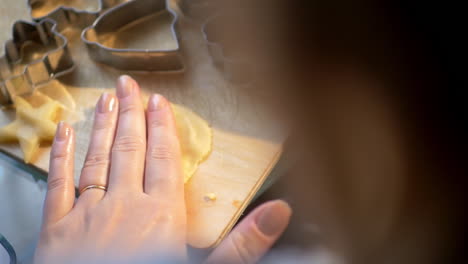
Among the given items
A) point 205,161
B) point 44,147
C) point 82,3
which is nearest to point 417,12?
point 205,161

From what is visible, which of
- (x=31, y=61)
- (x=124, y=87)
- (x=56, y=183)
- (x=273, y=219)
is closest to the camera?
(x=273, y=219)

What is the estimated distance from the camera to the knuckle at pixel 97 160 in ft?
2.37

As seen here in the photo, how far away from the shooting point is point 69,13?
102cm

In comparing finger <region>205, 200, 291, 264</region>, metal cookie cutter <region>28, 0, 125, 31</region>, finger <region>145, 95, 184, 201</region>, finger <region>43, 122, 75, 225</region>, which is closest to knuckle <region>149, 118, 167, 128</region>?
finger <region>145, 95, 184, 201</region>

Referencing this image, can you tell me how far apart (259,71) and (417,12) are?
369mm

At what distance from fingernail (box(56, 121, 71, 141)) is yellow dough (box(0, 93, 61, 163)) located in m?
0.06

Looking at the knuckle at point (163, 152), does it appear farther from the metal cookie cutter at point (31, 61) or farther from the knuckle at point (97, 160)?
the metal cookie cutter at point (31, 61)

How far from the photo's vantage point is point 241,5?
34.6 inches

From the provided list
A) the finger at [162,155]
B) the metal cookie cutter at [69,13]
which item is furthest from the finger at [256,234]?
the metal cookie cutter at [69,13]

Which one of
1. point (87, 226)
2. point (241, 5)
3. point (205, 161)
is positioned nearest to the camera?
point (87, 226)

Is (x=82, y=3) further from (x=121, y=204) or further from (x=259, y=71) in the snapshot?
(x=121, y=204)

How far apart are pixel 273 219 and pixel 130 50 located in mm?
505

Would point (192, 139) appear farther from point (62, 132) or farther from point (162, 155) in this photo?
point (62, 132)

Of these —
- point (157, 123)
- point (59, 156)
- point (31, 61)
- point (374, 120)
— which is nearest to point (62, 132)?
point (59, 156)
